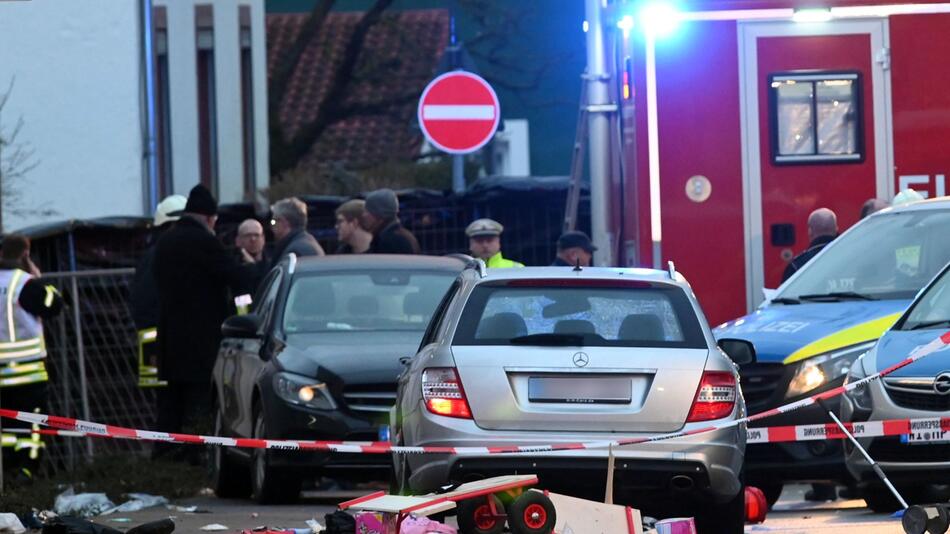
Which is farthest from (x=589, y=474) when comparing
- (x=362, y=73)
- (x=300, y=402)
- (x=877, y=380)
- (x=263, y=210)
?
(x=362, y=73)

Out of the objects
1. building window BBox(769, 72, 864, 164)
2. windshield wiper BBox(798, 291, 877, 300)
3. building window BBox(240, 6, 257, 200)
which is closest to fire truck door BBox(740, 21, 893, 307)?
building window BBox(769, 72, 864, 164)

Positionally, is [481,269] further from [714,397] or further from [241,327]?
[241,327]

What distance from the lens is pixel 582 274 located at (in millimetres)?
9984

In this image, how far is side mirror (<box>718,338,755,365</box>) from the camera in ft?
35.7

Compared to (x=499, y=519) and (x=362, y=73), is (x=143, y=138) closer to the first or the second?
(x=362, y=73)

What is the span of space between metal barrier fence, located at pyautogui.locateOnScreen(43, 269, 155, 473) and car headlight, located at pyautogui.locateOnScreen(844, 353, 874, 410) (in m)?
7.80

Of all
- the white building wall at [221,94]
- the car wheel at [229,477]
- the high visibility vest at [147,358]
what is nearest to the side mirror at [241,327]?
the car wheel at [229,477]

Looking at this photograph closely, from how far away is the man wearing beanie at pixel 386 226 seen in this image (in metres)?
15.1

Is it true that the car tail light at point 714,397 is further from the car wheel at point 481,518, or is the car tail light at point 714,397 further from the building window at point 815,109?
the building window at point 815,109

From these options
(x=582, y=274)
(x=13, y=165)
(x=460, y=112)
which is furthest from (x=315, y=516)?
(x=13, y=165)

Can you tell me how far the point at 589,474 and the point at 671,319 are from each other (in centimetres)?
93

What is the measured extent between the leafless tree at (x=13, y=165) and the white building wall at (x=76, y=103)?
86 mm

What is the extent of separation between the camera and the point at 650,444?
30.4 ft

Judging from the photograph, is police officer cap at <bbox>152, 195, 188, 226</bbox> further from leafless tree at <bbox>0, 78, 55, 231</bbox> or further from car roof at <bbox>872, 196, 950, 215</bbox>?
car roof at <bbox>872, 196, 950, 215</bbox>
